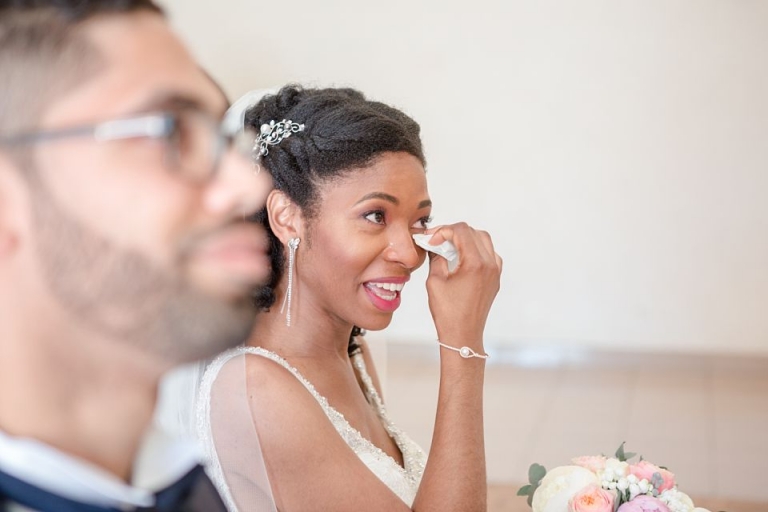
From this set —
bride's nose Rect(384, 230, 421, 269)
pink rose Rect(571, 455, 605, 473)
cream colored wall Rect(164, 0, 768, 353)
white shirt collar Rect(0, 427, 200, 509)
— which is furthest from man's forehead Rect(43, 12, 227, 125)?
cream colored wall Rect(164, 0, 768, 353)

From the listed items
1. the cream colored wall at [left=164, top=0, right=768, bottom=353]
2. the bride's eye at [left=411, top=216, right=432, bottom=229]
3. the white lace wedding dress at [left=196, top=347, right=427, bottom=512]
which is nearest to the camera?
the white lace wedding dress at [left=196, top=347, right=427, bottom=512]

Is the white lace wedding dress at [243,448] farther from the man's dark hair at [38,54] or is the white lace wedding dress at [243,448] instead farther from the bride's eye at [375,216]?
the man's dark hair at [38,54]

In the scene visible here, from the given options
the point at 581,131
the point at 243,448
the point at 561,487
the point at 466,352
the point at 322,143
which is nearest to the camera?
the point at 243,448

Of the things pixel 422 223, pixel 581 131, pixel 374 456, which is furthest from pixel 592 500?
pixel 581 131

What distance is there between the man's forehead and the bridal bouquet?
1.24m

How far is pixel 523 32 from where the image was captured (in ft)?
22.9

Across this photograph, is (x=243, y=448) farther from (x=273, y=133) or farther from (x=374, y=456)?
(x=273, y=133)

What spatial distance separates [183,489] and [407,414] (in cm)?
467

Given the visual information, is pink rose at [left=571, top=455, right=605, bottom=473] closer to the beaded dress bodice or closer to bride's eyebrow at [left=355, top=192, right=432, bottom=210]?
the beaded dress bodice

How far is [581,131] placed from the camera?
22.9 feet

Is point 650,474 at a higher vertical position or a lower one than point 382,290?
lower

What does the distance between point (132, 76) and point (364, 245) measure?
1.14m

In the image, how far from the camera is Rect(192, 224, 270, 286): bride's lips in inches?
34.4

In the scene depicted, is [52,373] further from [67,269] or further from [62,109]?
[62,109]
